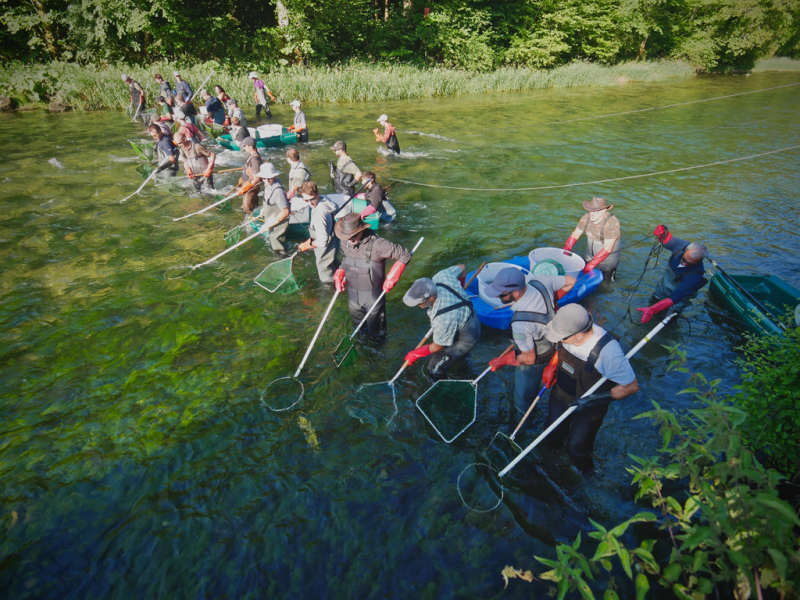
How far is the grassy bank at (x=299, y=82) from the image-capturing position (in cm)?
2167

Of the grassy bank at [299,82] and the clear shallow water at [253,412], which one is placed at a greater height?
the grassy bank at [299,82]

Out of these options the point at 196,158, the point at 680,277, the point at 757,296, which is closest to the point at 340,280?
the point at 680,277

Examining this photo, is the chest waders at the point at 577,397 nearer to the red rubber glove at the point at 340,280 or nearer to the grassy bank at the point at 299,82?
the red rubber glove at the point at 340,280

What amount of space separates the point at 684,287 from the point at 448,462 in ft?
16.1

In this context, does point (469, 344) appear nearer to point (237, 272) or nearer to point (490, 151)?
point (237, 272)

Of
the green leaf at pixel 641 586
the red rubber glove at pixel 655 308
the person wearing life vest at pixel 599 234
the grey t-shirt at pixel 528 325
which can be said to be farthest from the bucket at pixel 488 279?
the green leaf at pixel 641 586

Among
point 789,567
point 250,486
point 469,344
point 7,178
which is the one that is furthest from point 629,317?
point 7,178

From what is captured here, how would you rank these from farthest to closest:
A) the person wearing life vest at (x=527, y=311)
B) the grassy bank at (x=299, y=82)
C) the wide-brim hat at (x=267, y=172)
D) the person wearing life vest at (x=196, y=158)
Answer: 1. the grassy bank at (x=299, y=82)
2. the person wearing life vest at (x=196, y=158)
3. the wide-brim hat at (x=267, y=172)
4. the person wearing life vest at (x=527, y=311)

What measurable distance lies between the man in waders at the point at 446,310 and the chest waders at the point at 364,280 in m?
1.11

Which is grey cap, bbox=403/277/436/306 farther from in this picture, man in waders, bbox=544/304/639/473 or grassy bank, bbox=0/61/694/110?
grassy bank, bbox=0/61/694/110

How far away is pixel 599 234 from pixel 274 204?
6446mm

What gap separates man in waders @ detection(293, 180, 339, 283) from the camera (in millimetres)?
7375

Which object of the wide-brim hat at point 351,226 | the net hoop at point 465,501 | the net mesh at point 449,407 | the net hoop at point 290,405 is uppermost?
the wide-brim hat at point 351,226

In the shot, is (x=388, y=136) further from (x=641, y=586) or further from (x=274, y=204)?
(x=641, y=586)
